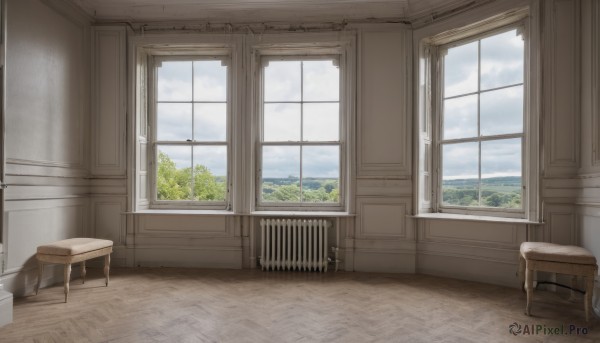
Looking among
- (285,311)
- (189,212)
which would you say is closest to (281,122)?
(189,212)

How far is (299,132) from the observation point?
15.1ft

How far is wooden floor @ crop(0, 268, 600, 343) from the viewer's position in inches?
99.0

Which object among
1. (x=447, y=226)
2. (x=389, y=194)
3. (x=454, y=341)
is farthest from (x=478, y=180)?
(x=454, y=341)

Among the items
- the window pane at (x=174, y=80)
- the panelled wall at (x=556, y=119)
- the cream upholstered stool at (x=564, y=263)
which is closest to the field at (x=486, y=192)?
the panelled wall at (x=556, y=119)

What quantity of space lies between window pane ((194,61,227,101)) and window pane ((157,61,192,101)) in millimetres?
104

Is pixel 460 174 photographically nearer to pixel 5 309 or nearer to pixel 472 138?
pixel 472 138

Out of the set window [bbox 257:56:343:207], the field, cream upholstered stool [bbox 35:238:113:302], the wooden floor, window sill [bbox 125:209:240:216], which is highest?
window [bbox 257:56:343:207]

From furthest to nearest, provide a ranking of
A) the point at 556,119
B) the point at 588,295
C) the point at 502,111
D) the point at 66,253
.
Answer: the point at 502,111 < the point at 556,119 < the point at 66,253 < the point at 588,295

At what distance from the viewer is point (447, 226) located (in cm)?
408

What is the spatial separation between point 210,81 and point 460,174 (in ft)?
10.5

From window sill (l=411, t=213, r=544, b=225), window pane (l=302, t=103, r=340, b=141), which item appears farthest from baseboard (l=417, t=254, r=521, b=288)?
window pane (l=302, t=103, r=340, b=141)

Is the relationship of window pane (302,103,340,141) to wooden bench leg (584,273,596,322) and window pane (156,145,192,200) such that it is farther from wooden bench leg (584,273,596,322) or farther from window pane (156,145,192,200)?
wooden bench leg (584,273,596,322)

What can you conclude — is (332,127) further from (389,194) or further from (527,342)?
(527,342)

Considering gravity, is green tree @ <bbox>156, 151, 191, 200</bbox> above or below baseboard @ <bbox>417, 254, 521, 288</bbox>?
above
